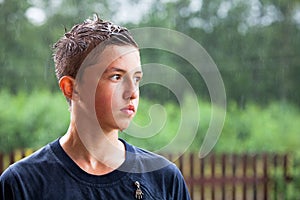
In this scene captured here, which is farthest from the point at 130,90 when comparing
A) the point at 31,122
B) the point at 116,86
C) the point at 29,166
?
the point at 31,122

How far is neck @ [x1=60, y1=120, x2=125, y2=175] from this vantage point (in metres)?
1.12

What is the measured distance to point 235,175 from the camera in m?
4.28

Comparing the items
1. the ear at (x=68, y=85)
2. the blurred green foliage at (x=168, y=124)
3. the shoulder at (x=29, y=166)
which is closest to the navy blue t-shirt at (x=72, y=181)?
the shoulder at (x=29, y=166)

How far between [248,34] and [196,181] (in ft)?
8.75

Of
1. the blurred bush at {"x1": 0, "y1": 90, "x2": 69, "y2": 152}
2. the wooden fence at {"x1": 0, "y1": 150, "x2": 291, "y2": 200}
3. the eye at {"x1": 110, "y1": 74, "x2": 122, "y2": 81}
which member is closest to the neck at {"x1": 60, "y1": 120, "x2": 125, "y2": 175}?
the eye at {"x1": 110, "y1": 74, "x2": 122, "y2": 81}

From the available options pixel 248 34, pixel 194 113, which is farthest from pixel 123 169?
pixel 248 34

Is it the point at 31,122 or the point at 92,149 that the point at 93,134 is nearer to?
the point at 92,149

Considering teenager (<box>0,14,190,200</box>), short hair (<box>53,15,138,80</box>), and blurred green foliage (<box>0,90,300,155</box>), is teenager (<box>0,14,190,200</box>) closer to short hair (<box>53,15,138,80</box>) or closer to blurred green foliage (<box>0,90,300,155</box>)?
short hair (<box>53,15,138,80</box>)

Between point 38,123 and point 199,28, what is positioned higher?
point 199,28

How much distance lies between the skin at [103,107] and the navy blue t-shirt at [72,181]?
0.02 m

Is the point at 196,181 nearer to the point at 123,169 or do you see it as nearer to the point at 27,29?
the point at 27,29

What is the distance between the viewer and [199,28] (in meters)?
5.90

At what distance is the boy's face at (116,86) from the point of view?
107 centimetres

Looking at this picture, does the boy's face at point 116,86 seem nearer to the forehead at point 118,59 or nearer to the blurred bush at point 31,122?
the forehead at point 118,59
